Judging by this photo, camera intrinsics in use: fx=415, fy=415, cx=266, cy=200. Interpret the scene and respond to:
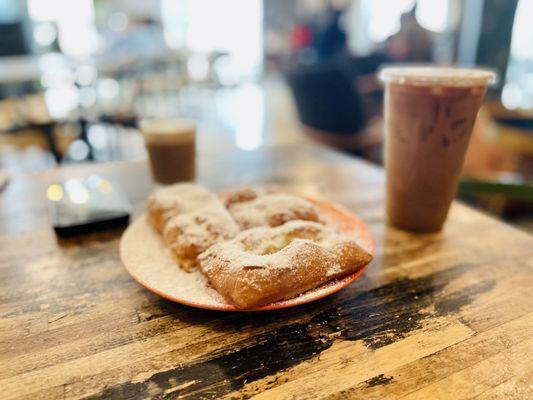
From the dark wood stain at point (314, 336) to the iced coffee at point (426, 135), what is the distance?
0.60 feet

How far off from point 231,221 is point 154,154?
0.48m

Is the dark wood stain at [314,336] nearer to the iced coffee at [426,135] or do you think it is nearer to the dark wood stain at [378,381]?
the dark wood stain at [378,381]

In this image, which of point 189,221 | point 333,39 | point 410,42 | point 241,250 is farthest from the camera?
point 333,39

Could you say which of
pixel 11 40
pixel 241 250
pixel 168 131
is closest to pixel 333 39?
pixel 11 40

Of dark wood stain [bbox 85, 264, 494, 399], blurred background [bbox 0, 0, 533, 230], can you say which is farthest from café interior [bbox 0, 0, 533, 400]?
blurred background [bbox 0, 0, 533, 230]

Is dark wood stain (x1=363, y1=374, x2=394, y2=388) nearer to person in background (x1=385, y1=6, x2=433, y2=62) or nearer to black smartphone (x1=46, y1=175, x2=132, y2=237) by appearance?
black smartphone (x1=46, y1=175, x2=132, y2=237)

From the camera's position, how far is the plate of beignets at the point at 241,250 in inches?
23.6

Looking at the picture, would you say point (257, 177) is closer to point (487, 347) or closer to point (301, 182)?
point (301, 182)

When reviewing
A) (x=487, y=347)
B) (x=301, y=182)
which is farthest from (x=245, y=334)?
(x=301, y=182)

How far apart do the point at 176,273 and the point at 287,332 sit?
0.70 feet

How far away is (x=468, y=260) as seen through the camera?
812 millimetres

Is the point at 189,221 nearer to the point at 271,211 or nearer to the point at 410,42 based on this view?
the point at 271,211

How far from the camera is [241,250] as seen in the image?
2.19 ft

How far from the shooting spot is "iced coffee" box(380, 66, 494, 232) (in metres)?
0.80
